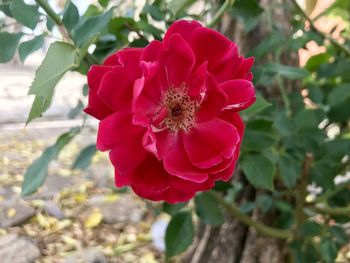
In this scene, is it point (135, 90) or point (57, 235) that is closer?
point (135, 90)

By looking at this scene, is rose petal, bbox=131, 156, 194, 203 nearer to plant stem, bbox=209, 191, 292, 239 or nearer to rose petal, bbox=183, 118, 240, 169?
rose petal, bbox=183, 118, 240, 169

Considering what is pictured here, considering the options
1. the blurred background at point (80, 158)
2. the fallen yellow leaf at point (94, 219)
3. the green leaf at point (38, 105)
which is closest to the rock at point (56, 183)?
the blurred background at point (80, 158)

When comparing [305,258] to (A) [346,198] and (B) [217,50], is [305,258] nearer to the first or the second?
(A) [346,198]

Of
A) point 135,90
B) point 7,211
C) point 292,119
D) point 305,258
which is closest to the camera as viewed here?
point 135,90

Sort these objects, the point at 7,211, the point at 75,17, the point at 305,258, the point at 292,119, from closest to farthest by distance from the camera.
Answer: the point at 75,17 → the point at 7,211 → the point at 292,119 → the point at 305,258

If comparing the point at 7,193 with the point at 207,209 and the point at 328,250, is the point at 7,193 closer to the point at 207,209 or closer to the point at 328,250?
the point at 207,209

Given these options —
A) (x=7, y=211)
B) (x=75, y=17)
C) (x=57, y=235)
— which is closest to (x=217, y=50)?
(x=75, y=17)

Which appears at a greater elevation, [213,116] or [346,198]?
[213,116]
